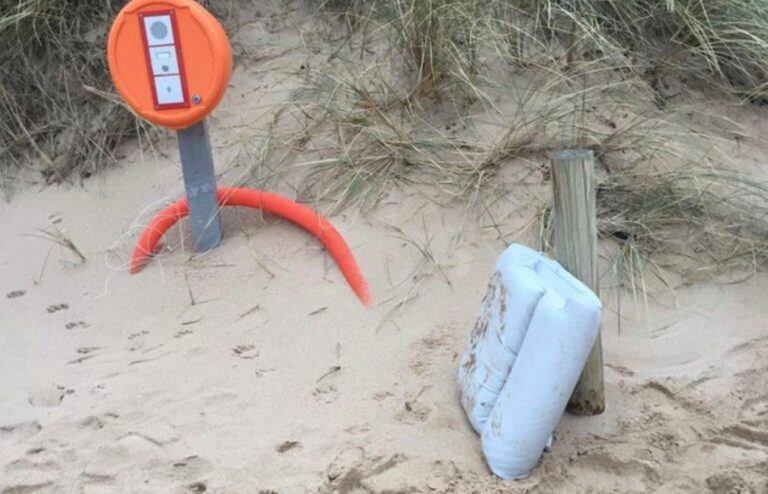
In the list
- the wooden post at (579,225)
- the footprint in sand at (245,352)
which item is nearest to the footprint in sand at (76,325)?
the footprint in sand at (245,352)

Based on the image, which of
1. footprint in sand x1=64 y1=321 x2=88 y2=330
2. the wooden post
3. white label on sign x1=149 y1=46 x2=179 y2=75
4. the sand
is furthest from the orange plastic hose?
the wooden post

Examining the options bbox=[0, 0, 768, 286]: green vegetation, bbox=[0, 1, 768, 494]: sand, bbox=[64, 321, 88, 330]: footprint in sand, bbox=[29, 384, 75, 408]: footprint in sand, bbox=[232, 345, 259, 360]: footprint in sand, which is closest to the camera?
bbox=[0, 1, 768, 494]: sand

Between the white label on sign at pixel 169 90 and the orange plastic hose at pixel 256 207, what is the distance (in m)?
→ 0.48

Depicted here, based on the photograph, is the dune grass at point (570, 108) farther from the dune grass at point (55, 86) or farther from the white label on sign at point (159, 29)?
the dune grass at point (55, 86)

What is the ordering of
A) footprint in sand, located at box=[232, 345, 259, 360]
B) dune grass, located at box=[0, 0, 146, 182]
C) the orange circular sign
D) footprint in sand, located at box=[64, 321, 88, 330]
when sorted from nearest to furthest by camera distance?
footprint in sand, located at box=[232, 345, 259, 360], the orange circular sign, footprint in sand, located at box=[64, 321, 88, 330], dune grass, located at box=[0, 0, 146, 182]

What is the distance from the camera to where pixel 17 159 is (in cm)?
470

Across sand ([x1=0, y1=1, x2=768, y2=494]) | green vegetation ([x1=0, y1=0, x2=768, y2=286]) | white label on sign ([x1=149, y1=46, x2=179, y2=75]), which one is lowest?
sand ([x1=0, y1=1, x2=768, y2=494])

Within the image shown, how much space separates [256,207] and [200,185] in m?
0.26

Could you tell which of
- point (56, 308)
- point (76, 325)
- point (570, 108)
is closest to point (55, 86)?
point (56, 308)

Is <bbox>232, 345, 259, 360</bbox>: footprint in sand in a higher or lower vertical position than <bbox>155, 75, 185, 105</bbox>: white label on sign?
lower

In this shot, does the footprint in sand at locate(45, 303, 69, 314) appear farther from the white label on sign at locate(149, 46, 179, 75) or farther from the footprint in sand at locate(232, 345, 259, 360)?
the white label on sign at locate(149, 46, 179, 75)

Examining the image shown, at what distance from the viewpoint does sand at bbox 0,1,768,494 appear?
2.75 metres

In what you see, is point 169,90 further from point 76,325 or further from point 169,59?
point 76,325

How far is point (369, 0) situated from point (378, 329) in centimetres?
204
